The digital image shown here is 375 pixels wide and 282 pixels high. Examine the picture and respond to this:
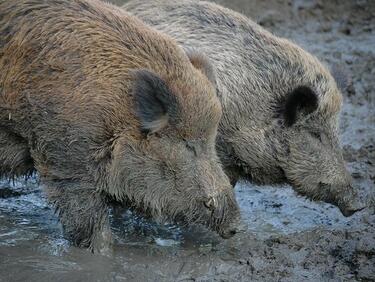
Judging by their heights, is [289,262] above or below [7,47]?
below

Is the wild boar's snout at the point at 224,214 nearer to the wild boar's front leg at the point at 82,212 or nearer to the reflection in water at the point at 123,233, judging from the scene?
the reflection in water at the point at 123,233

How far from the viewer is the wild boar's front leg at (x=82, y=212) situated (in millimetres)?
7109

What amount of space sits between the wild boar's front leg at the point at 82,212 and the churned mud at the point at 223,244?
13cm

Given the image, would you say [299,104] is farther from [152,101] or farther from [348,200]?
[152,101]

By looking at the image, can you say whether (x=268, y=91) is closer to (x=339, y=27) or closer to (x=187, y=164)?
(x=187, y=164)

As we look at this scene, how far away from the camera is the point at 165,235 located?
26.4ft

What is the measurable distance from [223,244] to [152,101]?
1.71 meters

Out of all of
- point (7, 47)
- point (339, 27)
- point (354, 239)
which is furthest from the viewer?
point (339, 27)

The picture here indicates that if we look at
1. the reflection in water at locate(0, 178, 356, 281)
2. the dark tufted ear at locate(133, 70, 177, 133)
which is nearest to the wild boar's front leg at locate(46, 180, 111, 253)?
the reflection in water at locate(0, 178, 356, 281)

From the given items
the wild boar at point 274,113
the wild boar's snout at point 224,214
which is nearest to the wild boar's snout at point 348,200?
the wild boar at point 274,113

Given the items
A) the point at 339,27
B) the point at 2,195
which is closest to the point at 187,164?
the point at 2,195

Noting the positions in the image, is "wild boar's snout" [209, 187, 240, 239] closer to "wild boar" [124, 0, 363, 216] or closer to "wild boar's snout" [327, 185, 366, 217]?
"wild boar" [124, 0, 363, 216]

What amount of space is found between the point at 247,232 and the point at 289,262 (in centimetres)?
72

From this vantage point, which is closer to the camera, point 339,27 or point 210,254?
point 210,254
